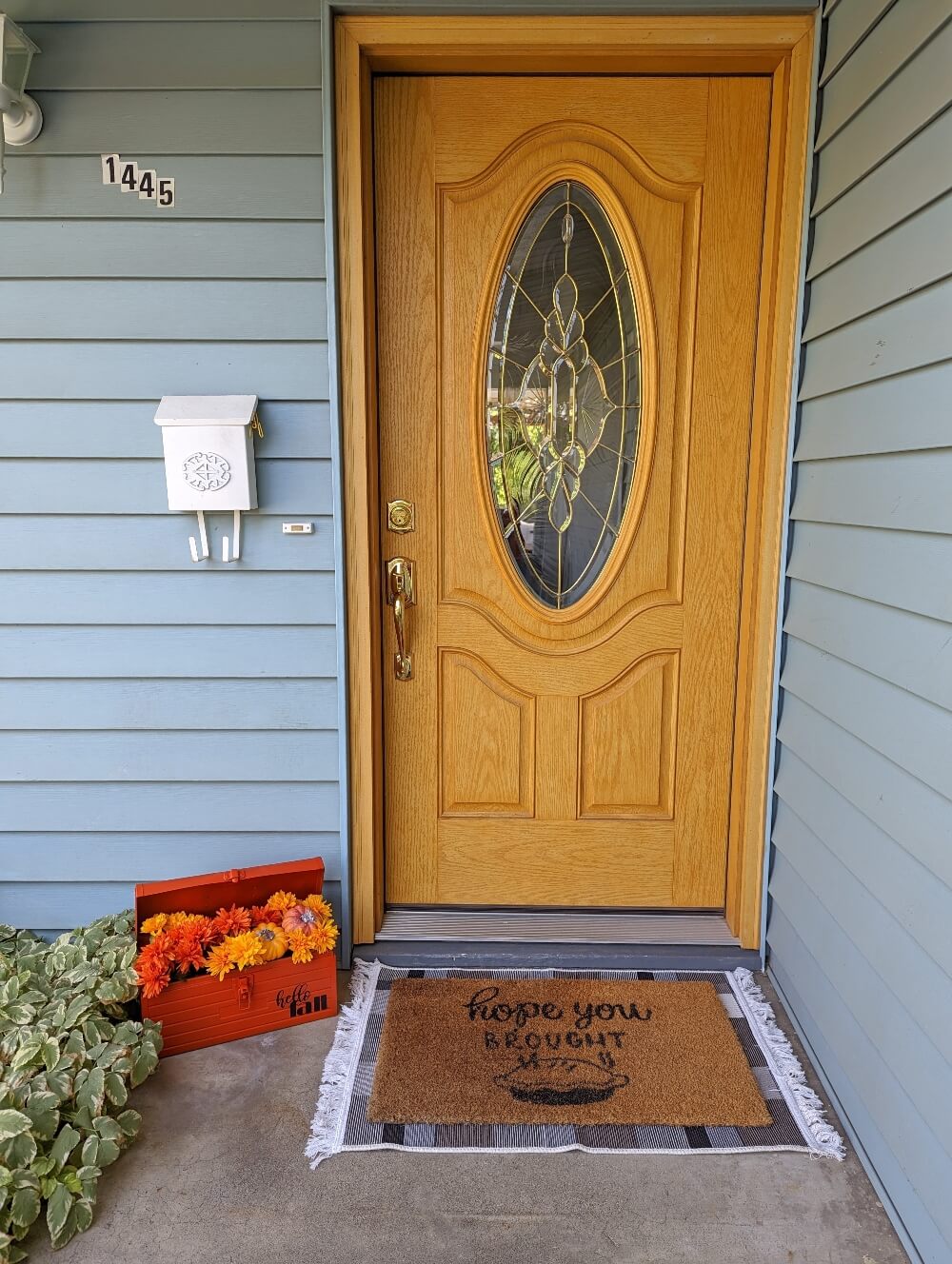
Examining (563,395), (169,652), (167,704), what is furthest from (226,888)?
(563,395)

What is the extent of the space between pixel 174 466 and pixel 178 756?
28.2 inches

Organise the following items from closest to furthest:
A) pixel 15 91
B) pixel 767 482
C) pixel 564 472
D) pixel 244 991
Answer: pixel 15 91
pixel 244 991
pixel 767 482
pixel 564 472

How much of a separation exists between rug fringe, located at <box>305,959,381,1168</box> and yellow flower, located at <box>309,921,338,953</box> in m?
0.18

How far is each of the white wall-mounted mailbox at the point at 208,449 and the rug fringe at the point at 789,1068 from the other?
5.49 ft

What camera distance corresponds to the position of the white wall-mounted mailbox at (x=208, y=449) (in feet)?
6.19

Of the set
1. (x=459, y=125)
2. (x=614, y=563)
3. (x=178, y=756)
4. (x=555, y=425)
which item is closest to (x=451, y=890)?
(x=178, y=756)

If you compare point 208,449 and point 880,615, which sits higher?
point 208,449

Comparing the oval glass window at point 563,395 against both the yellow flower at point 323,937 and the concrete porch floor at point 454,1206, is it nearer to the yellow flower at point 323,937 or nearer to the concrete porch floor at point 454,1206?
the yellow flower at point 323,937

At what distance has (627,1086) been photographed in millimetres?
1765

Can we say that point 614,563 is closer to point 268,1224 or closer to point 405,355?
point 405,355

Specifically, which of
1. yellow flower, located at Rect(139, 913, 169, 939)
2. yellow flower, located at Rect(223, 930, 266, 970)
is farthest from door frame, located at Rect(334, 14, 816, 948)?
yellow flower, located at Rect(139, 913, 169, 939)

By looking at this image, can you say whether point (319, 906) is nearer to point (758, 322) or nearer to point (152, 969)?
point (152, 969)

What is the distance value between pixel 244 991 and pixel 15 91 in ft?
6.62

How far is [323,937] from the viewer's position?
194 centimetres
